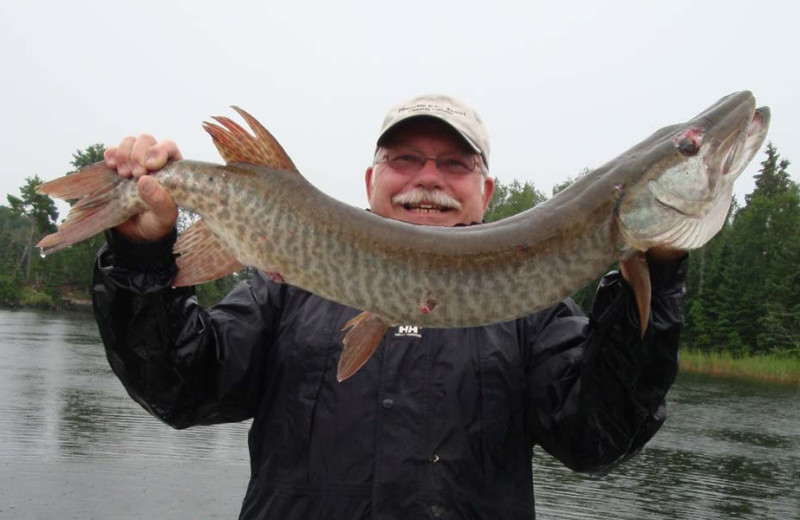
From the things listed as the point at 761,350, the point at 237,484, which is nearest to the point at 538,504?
the point at 237,484

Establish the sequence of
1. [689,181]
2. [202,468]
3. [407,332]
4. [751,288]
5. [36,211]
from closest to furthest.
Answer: [689,181], [407,332], [202,468], [751,288], [36,211]

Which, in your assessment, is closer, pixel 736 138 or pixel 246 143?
pixel 736 138

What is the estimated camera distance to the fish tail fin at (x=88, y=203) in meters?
2.21

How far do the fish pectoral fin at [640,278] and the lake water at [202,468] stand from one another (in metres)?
8.23

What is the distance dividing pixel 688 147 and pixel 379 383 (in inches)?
54.3

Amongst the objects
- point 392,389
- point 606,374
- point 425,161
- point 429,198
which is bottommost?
point 392,389

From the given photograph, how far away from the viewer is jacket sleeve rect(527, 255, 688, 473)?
90.4 inches

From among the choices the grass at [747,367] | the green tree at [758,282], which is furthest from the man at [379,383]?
the green tree at [758,282]

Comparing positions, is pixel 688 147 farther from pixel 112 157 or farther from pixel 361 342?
pixel 112 157

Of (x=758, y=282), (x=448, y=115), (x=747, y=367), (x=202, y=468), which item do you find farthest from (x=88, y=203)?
(x=758, y=282)

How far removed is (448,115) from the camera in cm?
318

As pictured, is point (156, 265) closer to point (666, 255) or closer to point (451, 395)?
point (451, 395)

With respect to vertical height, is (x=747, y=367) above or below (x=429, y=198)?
below

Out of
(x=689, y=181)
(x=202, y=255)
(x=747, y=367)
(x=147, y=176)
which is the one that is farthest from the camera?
(x=747, y=367)
